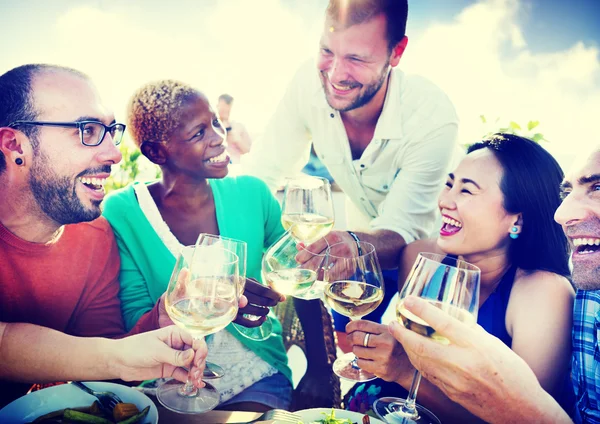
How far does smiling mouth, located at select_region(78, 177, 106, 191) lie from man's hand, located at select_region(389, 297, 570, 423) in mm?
1193

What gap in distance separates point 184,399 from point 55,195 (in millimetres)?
850

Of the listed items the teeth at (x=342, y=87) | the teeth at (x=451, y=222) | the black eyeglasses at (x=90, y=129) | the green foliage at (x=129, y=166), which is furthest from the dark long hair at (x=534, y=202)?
the green foliage at (x=129, y=166)

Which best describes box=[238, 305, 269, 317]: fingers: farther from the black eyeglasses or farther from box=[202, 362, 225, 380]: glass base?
the black eyeglasses

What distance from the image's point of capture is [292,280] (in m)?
1.49

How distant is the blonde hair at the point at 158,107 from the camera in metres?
2.02

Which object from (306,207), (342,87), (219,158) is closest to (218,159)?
(219,158)

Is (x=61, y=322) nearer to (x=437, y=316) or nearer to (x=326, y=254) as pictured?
(x=326, y=254)

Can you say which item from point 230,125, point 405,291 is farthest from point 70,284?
point 230,125

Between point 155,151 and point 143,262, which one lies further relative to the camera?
point 155,151

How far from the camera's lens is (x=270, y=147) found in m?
3.18

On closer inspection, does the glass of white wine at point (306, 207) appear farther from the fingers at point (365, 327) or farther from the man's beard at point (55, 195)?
the man's beard at point (55, 195)

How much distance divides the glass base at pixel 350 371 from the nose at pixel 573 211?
2.72 ft

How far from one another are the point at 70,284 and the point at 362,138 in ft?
6.57

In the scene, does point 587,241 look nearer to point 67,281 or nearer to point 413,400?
point 413,400
